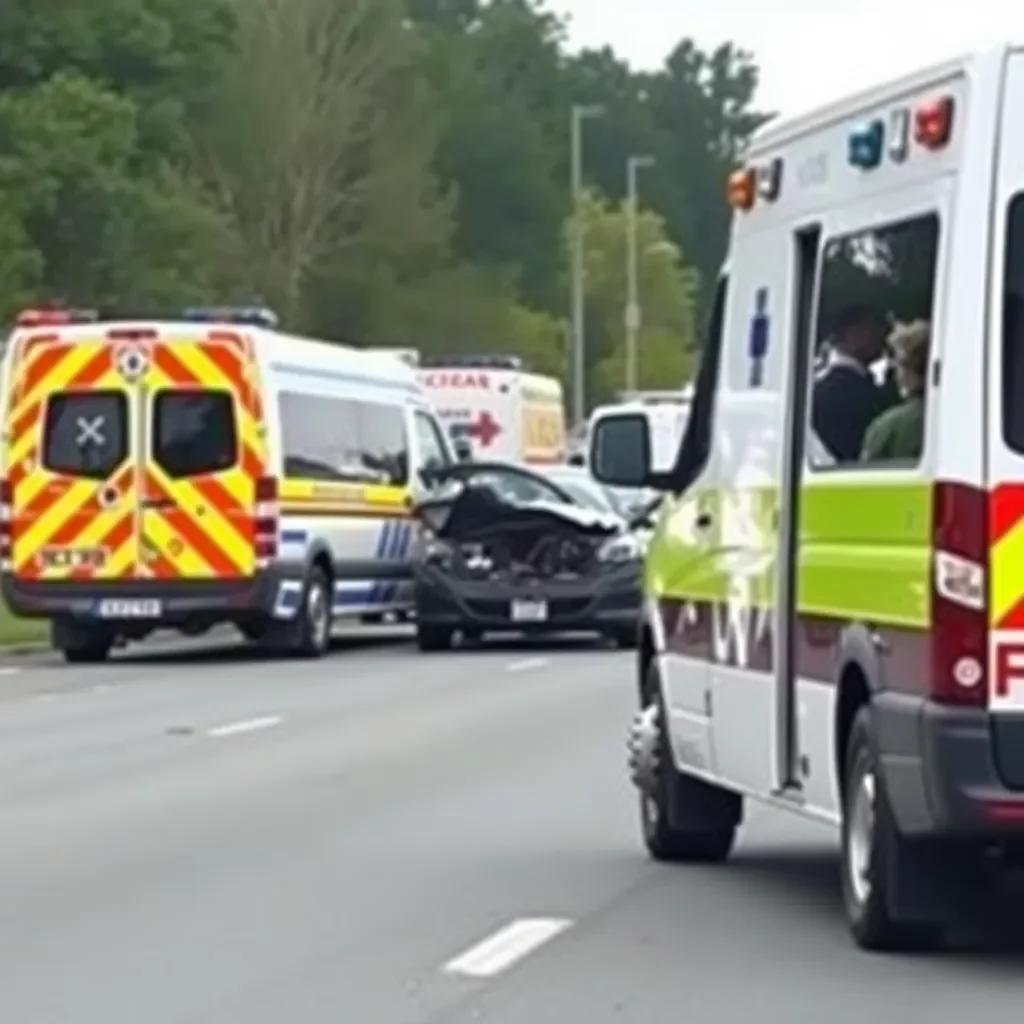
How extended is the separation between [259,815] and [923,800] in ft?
23.4

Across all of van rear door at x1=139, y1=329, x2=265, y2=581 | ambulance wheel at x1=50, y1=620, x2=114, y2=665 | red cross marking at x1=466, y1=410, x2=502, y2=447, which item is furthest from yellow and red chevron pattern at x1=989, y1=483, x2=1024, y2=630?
red cross marking at x1=466, y1=410, x2=502, y2=447

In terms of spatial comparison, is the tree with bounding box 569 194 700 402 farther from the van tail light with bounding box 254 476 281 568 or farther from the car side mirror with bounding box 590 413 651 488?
the car side mirror with bounding box 590 413 651 488

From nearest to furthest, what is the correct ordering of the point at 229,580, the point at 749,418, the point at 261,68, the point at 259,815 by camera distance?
the point at 749,418
the point at 259,815
the point at 229,580
the point at 261,68

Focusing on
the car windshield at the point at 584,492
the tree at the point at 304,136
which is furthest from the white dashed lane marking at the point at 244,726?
the tree at the point at 304,136

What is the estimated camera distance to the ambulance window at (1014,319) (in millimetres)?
12250

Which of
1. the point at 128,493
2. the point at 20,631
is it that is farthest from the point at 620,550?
the point at 20,631

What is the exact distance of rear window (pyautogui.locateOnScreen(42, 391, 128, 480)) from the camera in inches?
Result: 1314

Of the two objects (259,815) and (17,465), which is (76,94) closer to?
(17,465)

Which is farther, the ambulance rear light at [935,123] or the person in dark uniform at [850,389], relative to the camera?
the person in dark uniform at [850,389]

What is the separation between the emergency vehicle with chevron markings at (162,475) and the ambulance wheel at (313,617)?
3 centimetres

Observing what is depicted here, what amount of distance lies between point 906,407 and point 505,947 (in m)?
2.28

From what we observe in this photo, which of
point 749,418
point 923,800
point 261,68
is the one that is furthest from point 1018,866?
point 261,68

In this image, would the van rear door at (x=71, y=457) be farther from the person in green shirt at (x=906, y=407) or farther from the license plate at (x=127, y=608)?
the person in green shirt at (x=906, y=407)

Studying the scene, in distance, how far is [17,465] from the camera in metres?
33.6
